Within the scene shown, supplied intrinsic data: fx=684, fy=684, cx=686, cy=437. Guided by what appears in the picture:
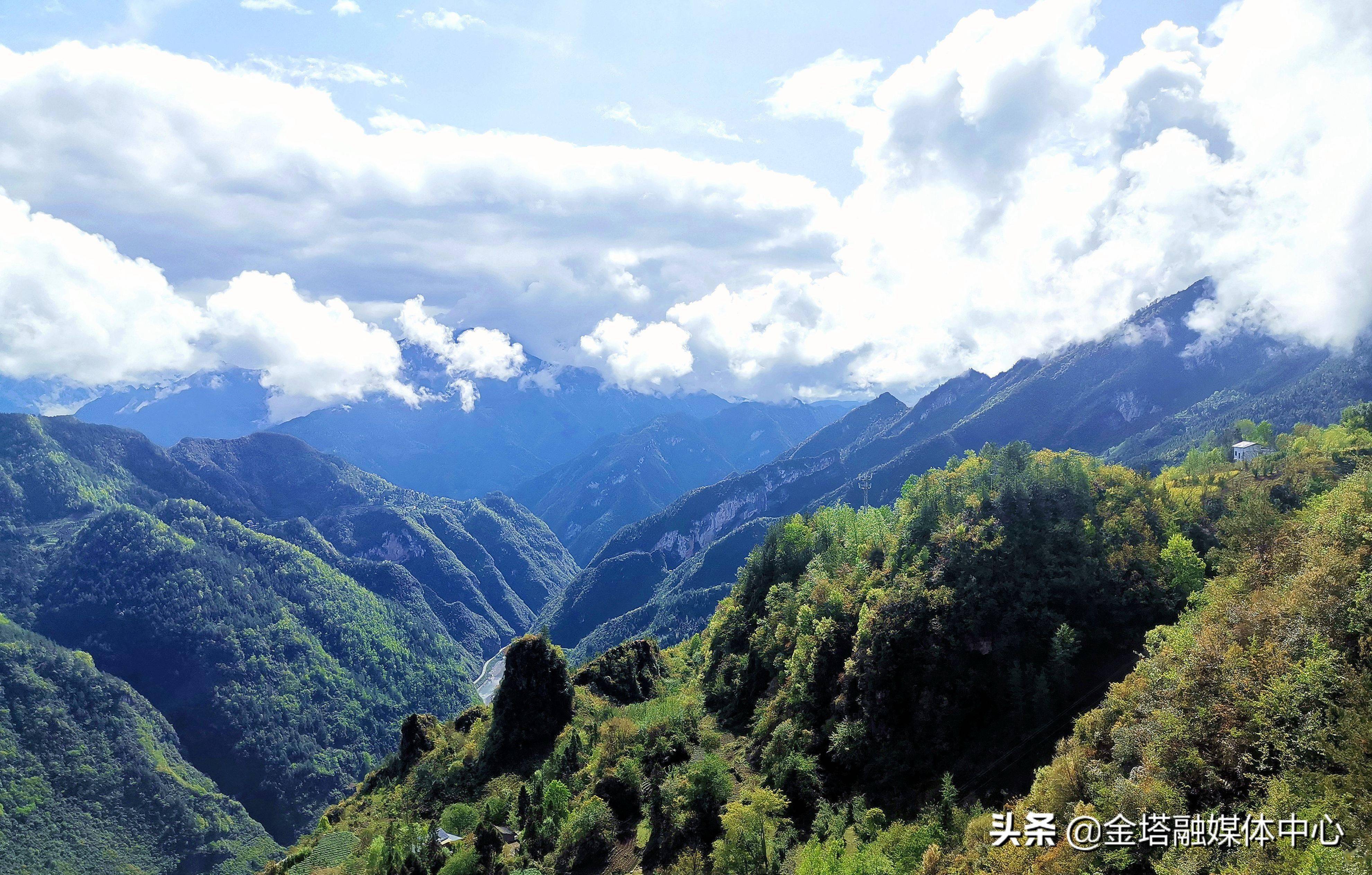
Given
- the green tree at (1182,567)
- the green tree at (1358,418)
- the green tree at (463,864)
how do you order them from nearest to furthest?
the green tree at (463,864) → the green tree at (1182,567) → the green tree at (1358,418)

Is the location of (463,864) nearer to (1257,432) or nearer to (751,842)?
(751,842)

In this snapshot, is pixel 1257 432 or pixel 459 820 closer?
pixel 459 820

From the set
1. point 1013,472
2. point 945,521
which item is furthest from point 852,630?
point 1013,472

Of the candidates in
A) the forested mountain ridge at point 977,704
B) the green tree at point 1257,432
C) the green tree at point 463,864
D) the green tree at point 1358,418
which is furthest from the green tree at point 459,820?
the green tree at point 1257,432

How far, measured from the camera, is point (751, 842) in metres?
70.3

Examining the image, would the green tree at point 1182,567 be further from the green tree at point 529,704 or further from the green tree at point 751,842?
the green tree at point 529,704

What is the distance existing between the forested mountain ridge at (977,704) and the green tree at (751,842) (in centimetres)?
28

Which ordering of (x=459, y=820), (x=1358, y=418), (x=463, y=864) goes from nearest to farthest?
(x=463, y=864), (x=459, y=820), (x=1358, y=418)

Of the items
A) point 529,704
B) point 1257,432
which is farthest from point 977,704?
point 1257,432

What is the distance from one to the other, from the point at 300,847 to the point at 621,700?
221 ft

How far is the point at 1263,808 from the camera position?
42.7 meters

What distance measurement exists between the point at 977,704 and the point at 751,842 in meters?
35.1

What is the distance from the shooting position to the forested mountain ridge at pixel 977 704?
48.0 meters

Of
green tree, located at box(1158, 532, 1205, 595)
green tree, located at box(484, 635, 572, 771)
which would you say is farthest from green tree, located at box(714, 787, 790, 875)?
green tree, located at box(484, 635, 572, 771)
